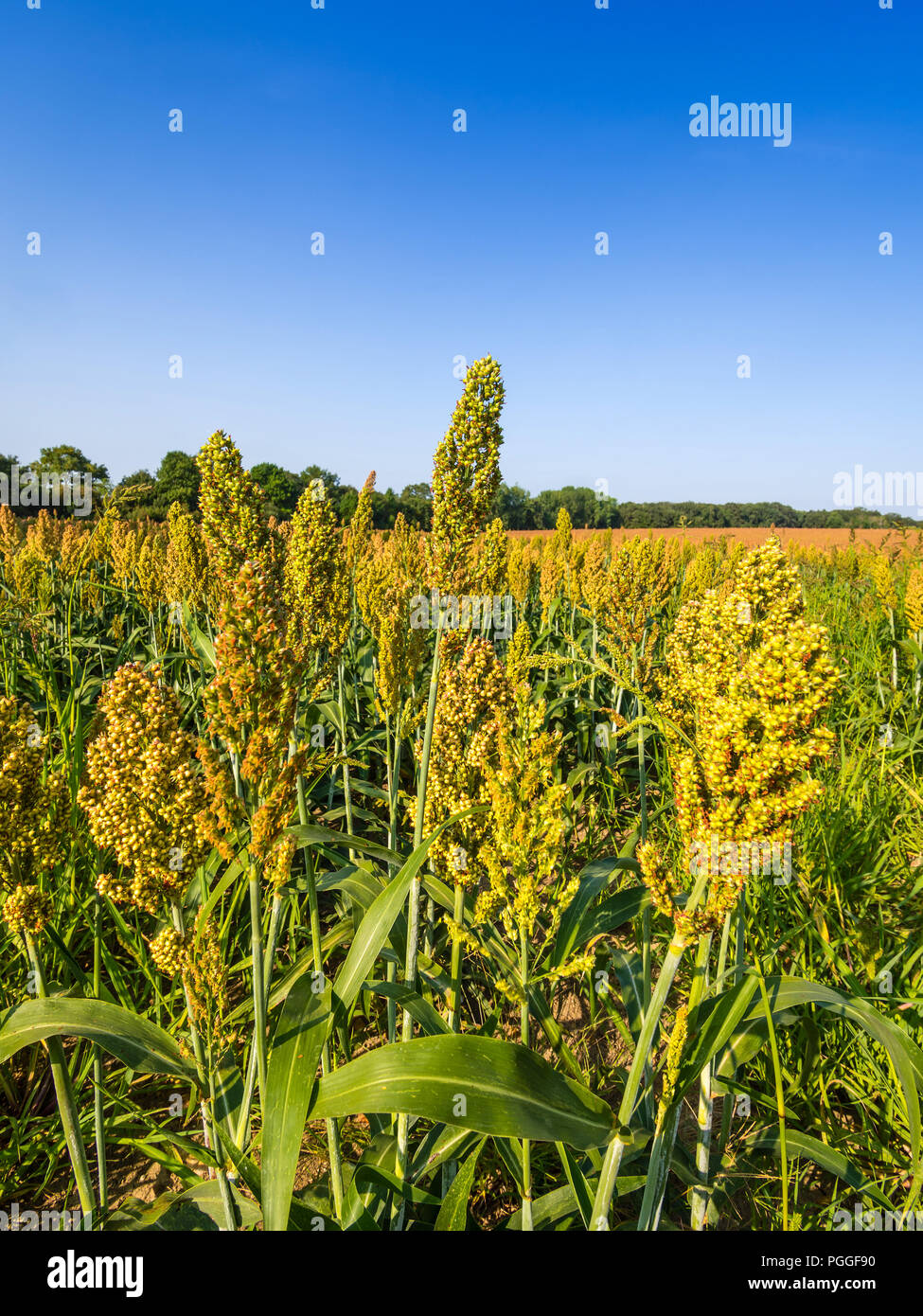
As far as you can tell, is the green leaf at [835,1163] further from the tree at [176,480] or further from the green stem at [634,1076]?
the tree at [176,480]

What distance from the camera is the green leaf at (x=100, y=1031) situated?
67.5 inches

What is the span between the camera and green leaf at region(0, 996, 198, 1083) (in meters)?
1.71

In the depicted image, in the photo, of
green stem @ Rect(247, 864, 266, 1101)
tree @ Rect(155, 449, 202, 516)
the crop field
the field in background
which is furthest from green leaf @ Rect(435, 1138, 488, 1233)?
tree @ Rect(155, 449, 202, 516)

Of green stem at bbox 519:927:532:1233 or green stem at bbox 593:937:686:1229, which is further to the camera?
green stem at bbox 519:927:532:1233

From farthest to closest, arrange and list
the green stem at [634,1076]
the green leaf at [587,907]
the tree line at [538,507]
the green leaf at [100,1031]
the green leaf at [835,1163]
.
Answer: the tree line at [538,507] → the green leaf at [587,907] → the green leaf at [835,1163] → the green leaf at [100,1031] → the green stem at [634,1076]

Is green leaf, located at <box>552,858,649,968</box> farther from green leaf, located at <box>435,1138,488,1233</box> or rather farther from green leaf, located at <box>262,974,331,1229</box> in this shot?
green leaf, located at <box>262,974,331,1229</box>

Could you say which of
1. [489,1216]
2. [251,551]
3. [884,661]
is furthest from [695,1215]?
[884,661]

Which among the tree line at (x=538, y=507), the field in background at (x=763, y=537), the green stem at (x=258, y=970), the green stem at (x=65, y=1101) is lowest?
the green stem at (x=65, y=1101)

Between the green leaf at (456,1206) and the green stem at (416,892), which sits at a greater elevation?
the green stem at (416,892)

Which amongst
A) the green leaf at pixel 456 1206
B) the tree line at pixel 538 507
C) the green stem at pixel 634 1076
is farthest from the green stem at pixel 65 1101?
the tree line at pixel 538 507

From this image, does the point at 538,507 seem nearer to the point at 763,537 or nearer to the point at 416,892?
the point at 763,537

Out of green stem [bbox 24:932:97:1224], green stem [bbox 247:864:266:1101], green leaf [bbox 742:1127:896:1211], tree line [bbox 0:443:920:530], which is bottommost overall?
green leaf [bbox 742:1127:896:1211]

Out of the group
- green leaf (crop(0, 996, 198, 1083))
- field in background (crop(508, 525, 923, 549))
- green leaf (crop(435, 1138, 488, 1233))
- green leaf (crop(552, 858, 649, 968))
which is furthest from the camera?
field in background (crop(508, 525, 923, 549))

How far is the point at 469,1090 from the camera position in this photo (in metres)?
1.48
